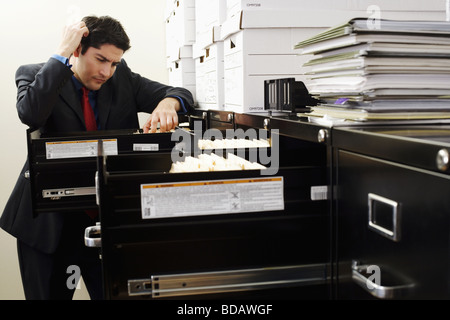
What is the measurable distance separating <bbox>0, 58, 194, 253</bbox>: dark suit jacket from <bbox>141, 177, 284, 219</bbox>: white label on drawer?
0.95m

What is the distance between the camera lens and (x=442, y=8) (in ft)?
4.18

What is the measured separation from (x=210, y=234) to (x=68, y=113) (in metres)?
1.18

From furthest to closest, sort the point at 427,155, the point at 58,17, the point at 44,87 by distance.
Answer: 1. the point at 58,17
2. the point at 44,87
3. the point at 427,155

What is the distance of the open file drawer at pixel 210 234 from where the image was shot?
2.26 ft

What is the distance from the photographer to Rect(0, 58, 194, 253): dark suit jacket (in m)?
1.56

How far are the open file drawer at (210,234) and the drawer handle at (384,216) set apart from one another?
5.2 inches

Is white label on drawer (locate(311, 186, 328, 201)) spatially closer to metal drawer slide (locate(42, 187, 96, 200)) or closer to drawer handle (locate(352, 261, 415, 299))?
drawer handle (locate(352, 261, 415, 299))

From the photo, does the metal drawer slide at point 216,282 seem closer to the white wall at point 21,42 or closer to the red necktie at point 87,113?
the red necktie at point 87,113

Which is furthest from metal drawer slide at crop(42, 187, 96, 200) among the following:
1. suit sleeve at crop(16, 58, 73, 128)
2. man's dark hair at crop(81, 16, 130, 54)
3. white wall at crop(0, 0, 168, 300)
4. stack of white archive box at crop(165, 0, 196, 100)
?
white wall at crop(0, 0, 168, 300)

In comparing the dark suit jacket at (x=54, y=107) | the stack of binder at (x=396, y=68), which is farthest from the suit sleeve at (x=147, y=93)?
the stack of binder at (x=396, y=68)
